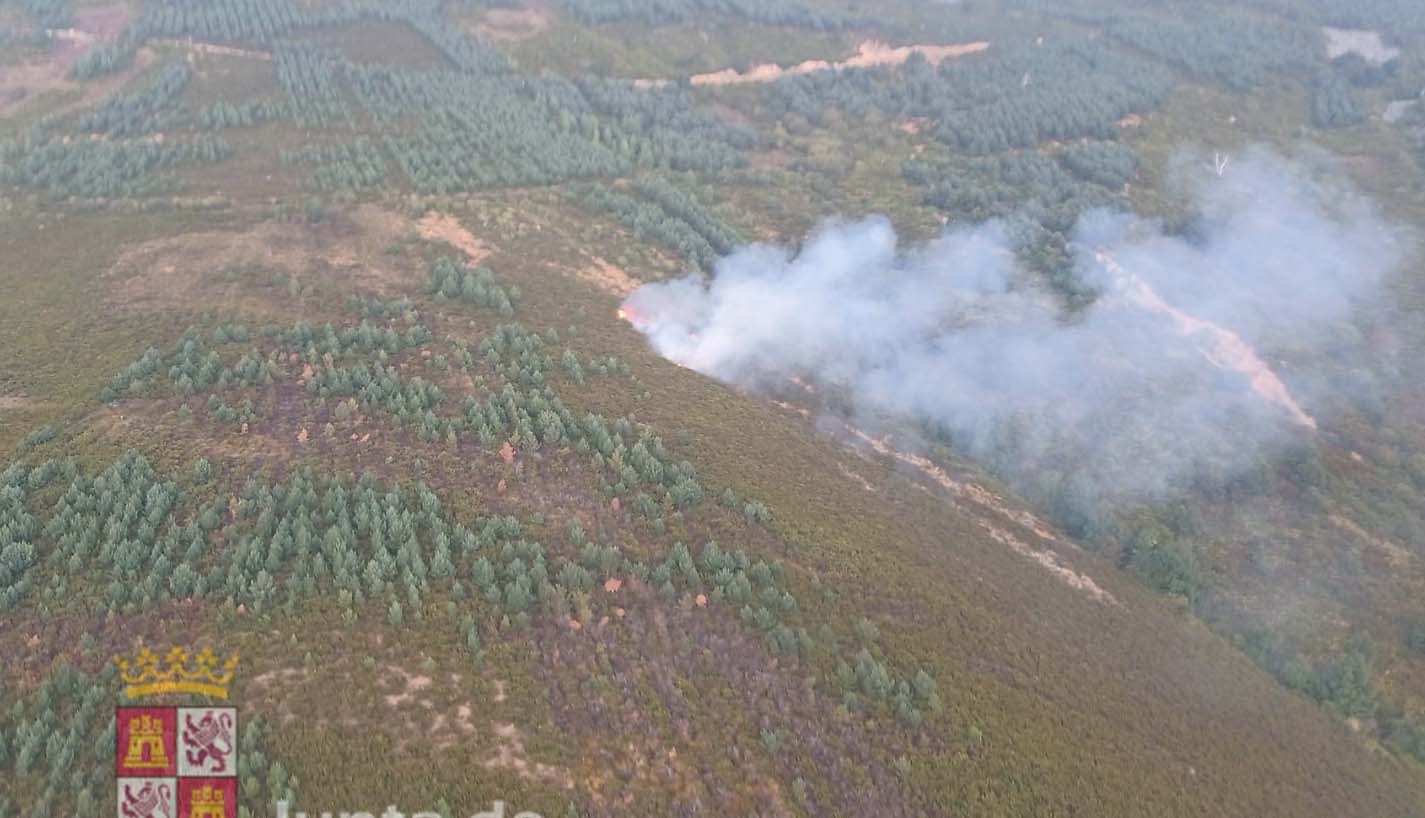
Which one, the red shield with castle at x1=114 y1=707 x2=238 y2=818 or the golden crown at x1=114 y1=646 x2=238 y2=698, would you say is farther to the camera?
the golden crown at x1=114 y1=646 x2=238 y2=698

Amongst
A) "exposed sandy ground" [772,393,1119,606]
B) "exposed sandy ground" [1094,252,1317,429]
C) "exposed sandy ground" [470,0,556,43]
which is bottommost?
"exposed sandy ground" [772,393,1119,606]

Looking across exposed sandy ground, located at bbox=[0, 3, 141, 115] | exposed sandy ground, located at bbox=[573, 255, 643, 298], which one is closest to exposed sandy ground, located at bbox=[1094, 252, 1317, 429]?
exposed sandy ground, located at bbox=[573, 255, 643, 298]

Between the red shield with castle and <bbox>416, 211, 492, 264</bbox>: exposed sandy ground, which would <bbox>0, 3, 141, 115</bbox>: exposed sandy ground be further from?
the red shield with castle

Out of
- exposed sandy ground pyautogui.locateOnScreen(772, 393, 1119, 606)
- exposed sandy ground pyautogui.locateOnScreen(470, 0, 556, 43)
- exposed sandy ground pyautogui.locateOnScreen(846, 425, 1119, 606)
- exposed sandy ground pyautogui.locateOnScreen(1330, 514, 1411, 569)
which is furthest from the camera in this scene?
exposed sandy ground pyautogui.locateOnScreen(470, 0, 556, 43)

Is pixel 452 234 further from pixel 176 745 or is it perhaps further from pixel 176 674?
pixel 176 745

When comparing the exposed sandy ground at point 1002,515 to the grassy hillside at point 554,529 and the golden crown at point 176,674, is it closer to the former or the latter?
the grassy hillside at point 554,529

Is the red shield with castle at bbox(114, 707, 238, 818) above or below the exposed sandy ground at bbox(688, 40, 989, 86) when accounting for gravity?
below

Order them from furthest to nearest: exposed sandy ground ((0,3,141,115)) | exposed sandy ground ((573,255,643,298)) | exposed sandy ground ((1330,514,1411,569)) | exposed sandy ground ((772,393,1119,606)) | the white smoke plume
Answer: exposed sandy ground ((0,3,141,115))
exposed sandy ground ((573,255,643,298))
the white smoke plume
exposed sandy ground ((1330,514,1411,569))
exposed sandy ground ((772,393,1119,606))

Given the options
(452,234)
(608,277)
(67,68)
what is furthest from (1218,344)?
(67,68)
